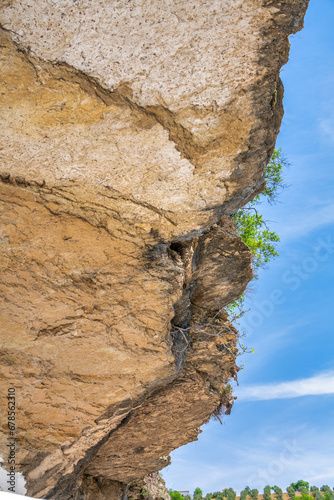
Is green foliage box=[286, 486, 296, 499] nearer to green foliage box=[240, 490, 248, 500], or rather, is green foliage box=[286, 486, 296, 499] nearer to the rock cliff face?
green foliage box=[240, 490, 248, 500]

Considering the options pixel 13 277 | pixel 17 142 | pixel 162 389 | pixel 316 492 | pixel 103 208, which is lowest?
pixel 316 492

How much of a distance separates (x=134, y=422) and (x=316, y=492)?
19663mm

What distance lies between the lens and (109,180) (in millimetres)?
3756

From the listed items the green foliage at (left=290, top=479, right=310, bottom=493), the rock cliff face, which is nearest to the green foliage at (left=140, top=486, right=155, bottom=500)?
the rock cliff face

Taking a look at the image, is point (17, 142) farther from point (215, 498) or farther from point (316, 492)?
point (316, 492)

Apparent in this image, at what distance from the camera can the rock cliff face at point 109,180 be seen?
120 inches

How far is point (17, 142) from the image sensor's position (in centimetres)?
351

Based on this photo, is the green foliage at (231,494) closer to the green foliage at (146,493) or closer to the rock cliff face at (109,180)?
the green foliage at (146,493)

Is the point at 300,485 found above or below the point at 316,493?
above

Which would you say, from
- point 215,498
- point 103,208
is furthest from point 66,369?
point 215,498

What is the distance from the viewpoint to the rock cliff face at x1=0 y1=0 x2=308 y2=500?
3045mm

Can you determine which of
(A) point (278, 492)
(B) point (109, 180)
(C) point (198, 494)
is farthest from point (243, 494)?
(B) point (109, 180)

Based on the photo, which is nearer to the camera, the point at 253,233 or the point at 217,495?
the point at 253,233

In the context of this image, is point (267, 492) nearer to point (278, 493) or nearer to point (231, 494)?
point (278, 493)
